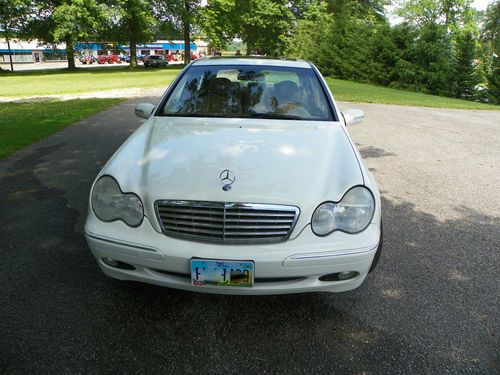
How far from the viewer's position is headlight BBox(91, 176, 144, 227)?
2.30 m

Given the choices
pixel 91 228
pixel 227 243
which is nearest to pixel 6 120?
pixel 91 228

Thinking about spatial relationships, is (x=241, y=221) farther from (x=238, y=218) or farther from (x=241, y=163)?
(x=241, y=163)

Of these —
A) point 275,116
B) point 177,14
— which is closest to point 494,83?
point 275,116

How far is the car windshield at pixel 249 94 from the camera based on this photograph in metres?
3.40

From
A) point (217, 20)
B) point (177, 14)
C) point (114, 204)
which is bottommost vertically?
point (114, 204)

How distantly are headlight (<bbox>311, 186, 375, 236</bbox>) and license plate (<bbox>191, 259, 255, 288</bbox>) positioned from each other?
0.44 meters

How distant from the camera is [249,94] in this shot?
3590 millimetres

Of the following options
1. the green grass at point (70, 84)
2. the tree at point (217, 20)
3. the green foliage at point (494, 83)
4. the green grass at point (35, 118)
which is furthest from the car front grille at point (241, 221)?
the tree at point (217, 20)

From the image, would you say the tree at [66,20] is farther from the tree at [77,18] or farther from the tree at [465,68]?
the tree at [465,68]

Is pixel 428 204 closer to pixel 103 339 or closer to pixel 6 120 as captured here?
pixel 103 339

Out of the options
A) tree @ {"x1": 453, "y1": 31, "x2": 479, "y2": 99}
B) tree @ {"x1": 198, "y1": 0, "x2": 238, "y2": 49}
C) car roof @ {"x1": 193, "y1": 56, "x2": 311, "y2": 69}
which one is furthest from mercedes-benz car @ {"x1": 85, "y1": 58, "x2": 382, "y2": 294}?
tree @ {"x1": 198, "y1": 0, "x2": 238, "y2": 49}

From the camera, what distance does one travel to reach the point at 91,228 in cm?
235

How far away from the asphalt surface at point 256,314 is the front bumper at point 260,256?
0.33 m

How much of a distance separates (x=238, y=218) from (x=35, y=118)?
885 cm
